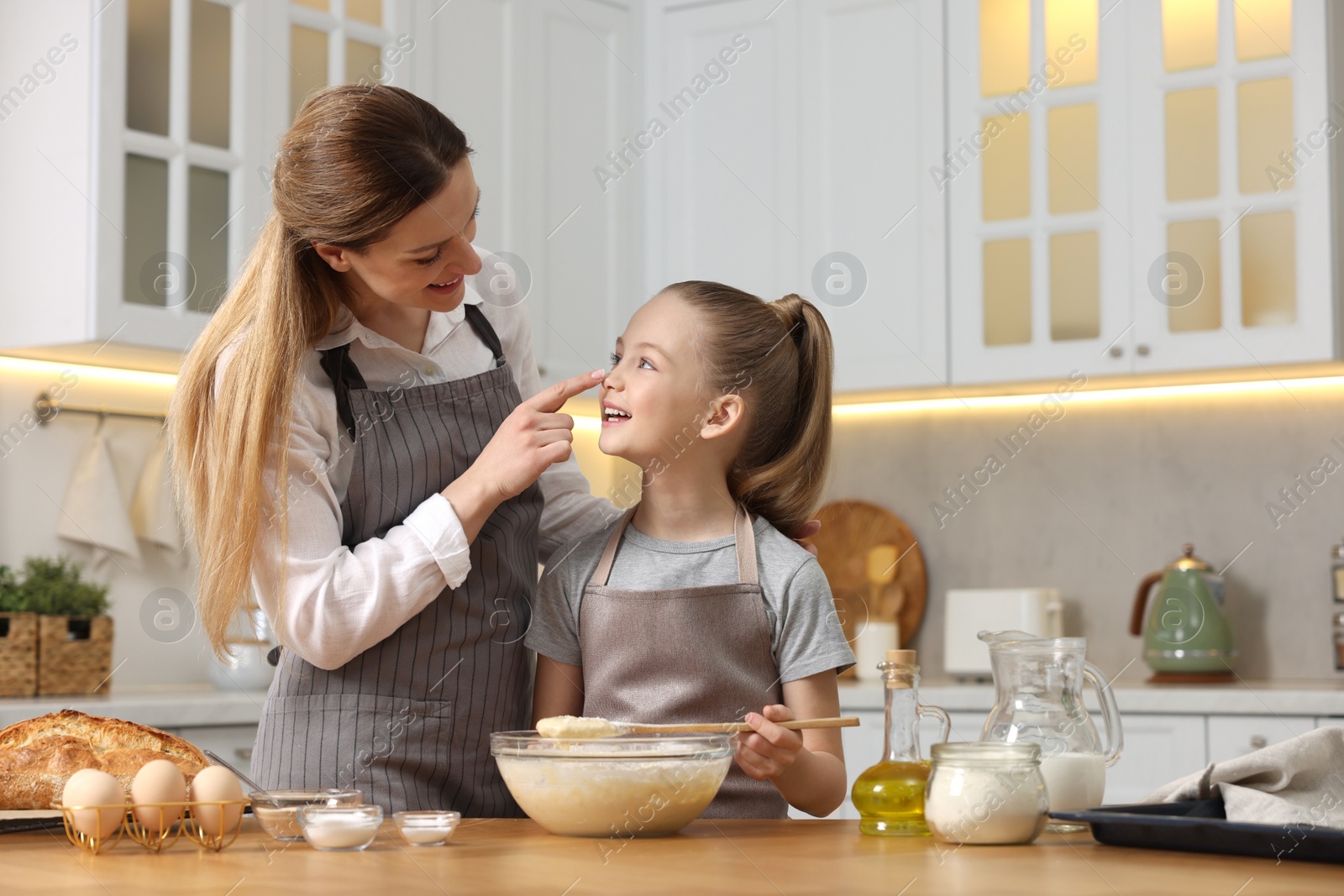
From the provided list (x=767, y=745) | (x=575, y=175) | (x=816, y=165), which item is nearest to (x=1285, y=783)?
(x=767, y=745)

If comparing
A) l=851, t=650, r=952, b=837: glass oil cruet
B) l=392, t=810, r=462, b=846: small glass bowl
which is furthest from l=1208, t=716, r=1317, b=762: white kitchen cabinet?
l=392, t=810, r=462, b=846: small glass bowl

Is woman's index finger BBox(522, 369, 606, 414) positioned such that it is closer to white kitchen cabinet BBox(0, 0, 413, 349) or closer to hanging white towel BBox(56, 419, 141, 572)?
white kitchen cabinet BBox(0, 0, 413, 349)

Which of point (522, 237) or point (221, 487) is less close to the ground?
point (522, 237)

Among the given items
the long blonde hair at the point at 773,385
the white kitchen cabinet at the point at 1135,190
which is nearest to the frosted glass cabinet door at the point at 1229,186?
the white kitchen cabinet at the point at 1135,190

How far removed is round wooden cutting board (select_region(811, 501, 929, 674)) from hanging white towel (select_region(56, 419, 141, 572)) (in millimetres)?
1646

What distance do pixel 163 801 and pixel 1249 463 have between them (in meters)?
2.87

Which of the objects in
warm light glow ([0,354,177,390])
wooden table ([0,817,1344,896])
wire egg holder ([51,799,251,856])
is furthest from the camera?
warm light glow ([0,354,177,390])

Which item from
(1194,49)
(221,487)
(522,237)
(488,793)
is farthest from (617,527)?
(1194,49)

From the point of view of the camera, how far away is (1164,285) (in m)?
3.14

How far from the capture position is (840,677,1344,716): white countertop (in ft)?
8.89

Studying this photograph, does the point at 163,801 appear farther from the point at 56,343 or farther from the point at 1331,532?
the point at 1331,532

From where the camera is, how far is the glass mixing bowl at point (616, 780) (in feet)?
3.48

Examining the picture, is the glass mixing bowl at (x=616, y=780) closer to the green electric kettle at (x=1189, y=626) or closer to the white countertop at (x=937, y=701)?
the white countertop at (x=937, y=701)

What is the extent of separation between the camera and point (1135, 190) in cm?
319
